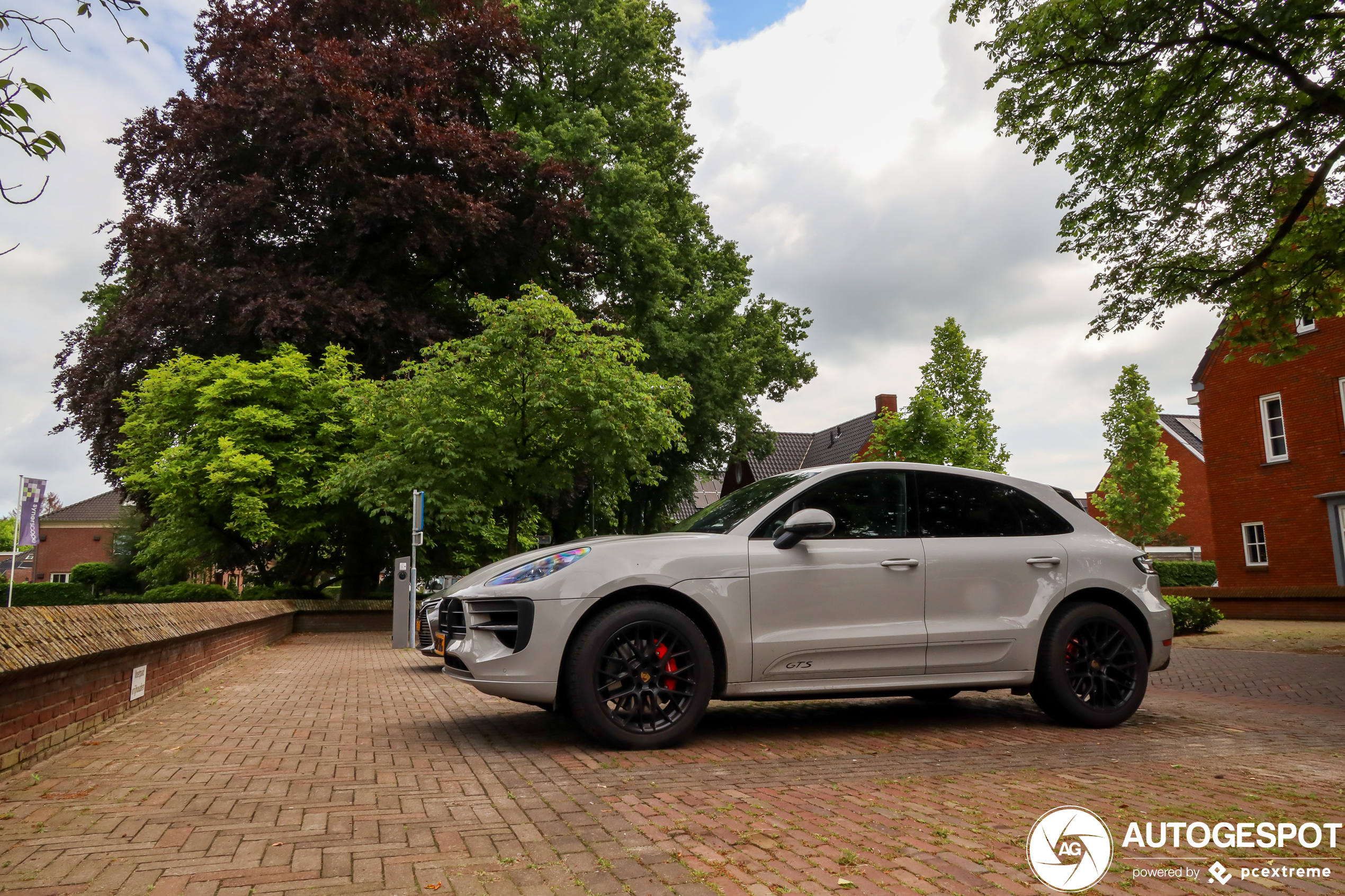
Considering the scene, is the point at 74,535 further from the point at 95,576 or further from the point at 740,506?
the point at 740,506

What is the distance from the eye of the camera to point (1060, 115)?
1352cm

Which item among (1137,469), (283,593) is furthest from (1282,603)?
(283,593)

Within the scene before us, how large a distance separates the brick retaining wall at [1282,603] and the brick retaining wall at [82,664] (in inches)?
865

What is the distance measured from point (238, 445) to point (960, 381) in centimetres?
2161

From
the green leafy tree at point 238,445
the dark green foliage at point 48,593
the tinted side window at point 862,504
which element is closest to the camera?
the tinted side window at point 862,504

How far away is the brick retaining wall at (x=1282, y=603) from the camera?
20.8 meters

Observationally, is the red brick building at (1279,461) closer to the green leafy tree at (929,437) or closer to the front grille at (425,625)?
the green leafy tree at (929,437)

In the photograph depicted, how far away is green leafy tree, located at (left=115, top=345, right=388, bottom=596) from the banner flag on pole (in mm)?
11869

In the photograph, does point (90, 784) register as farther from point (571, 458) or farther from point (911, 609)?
point (571, 458)

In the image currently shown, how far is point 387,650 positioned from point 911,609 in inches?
467

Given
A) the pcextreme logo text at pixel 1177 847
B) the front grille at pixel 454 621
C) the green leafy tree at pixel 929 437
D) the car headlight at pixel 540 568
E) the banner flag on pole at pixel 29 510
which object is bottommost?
the pcextreme logo text at pixel 1177 847

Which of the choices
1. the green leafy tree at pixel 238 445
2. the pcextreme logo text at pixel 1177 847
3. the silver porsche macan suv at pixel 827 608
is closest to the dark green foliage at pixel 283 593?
the green leafy tree at pixel 238 445

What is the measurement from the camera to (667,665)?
5363mm

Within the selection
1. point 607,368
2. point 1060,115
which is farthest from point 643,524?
point 1060,115
